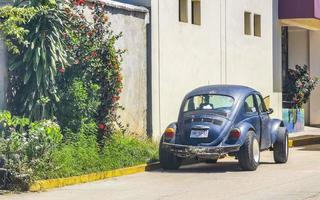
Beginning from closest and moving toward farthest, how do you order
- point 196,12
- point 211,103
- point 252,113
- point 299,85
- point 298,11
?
point 211,103 → point 252,113 → point 196,12 → point 298,11 → point 299,85

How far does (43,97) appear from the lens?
1506 cm

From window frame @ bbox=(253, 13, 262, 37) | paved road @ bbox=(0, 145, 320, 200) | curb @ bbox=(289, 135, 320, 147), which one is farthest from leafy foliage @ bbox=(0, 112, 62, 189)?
window frame @ bbox=(253, 13, 262, 37)

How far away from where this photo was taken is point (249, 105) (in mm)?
17141

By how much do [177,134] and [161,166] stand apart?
911 mm

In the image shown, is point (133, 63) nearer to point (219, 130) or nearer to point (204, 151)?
point (219, 130)

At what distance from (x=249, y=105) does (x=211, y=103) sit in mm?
923

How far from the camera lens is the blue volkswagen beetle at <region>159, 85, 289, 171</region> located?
52.1 feet

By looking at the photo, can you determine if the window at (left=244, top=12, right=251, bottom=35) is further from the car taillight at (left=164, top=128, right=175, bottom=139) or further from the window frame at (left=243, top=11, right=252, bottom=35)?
the car taillight at (left=164, top=128, right=175, bottom=139)

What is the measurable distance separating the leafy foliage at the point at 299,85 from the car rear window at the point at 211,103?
12.7 metres

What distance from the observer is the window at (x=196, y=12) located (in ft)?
73.9

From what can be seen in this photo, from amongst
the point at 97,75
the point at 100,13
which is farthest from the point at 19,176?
the point at 100,13

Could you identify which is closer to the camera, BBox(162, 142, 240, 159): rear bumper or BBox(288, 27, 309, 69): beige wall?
BBox(162, 142, 240, 159): rear bumper

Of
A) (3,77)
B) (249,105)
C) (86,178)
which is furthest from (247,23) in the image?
(86,178)

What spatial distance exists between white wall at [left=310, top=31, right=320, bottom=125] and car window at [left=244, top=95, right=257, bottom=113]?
15.4 meters
